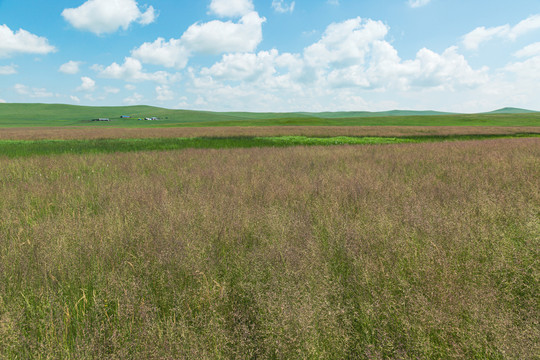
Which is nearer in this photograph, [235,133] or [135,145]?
[135,145]

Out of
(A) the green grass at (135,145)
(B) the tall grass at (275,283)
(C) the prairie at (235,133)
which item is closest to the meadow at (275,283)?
(B) the tall grass at (275,283)

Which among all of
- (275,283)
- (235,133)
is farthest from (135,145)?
(275,283)

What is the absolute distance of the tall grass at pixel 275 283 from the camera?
177 cm

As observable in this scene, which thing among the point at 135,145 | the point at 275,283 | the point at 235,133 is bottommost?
the point at 275,283

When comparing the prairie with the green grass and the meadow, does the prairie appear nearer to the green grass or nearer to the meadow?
the green grass

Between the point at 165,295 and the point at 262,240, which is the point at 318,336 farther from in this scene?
the point at 262,240

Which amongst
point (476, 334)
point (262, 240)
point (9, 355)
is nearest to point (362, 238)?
point (262, 240)

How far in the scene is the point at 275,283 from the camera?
2.24 m

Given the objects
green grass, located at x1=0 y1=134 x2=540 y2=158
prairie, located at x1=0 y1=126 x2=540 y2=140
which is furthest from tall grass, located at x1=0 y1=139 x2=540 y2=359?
prairie, located at x1=0 y1=126 x2=540 y2=140

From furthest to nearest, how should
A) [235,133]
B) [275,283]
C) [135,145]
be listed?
[235,133] → [135,145] → [275,283]

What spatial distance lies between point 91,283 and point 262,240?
1886mm

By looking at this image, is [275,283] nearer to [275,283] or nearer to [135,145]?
[275,283]

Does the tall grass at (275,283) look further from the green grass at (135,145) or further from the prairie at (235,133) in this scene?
the prairie at (235,133)

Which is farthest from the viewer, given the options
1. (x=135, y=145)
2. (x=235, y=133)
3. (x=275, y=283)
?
(x=235, y=133)
